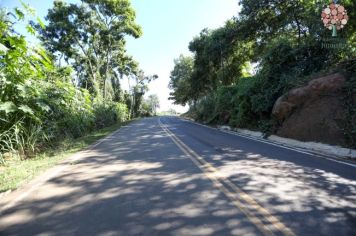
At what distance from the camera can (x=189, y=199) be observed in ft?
17.9

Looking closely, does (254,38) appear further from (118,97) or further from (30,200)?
(118,97)

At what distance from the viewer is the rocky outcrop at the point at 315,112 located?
37.9 feet

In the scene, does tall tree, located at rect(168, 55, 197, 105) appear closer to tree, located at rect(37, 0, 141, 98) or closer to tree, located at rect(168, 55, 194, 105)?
tree, located at rect(168, 55, 194, 105)

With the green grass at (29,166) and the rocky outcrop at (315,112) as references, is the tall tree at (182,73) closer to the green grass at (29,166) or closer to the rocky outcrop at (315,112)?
the rocky outcrop at (315,112)

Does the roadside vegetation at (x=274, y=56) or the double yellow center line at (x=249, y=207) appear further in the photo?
the roadside vegetation at (x=274, y=56)

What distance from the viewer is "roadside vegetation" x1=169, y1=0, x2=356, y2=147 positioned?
15.0 meters

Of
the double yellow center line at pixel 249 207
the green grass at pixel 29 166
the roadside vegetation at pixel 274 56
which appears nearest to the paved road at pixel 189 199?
the double yellow center line at pixel 249 207

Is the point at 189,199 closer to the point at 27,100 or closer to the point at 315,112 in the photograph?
the point at 27,100

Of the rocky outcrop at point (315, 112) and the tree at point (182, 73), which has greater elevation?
the tree at point (182, 73)

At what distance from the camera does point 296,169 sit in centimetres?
779

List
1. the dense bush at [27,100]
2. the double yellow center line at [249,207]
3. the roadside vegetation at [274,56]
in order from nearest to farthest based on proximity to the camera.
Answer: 1. the double yellow center line at [249,207]
2. the dense bush at [27,100]
3. the roadside vegetation at [274,56]

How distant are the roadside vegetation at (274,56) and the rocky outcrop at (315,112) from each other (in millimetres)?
392

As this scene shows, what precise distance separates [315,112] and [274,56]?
5.99m

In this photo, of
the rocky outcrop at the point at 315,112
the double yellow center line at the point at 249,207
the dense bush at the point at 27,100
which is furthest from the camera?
the rocky outcrop at the point at 315,112
